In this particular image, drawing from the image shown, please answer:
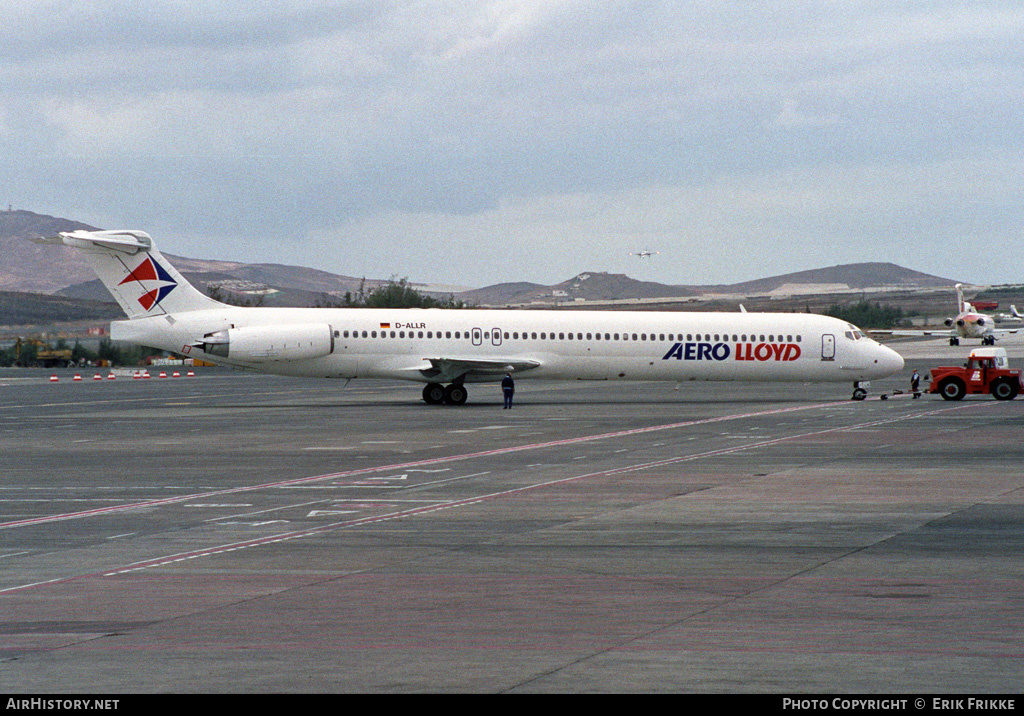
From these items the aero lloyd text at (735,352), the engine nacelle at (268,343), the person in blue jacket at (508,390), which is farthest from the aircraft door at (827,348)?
the engine nacelle at (268,343)

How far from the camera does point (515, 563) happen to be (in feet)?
50.6

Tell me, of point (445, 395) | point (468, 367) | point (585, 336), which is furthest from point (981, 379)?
point (445, 395)

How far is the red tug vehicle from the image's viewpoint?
2098 inches

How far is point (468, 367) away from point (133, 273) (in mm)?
13060

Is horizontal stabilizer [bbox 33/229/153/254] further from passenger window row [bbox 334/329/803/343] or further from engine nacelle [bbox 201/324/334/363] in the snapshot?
passenger window row [bbox 334/329/803/343]

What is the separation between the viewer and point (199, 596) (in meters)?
13.5

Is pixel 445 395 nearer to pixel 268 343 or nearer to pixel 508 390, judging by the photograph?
pixel 508 390

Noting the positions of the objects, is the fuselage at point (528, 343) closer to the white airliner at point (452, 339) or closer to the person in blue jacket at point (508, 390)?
the white airliner at point (452, 339)

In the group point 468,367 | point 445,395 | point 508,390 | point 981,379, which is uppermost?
point 468,367

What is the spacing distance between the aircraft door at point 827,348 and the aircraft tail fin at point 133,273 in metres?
24.2

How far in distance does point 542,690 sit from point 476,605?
3.49m

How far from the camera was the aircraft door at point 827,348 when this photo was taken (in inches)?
2122

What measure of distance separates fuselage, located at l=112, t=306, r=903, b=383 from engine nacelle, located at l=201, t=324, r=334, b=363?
Result: 0.16 feet

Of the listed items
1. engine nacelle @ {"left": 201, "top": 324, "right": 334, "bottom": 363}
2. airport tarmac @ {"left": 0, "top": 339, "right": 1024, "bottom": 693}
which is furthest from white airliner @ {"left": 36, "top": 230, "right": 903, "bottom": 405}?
airport tarmac @ {"left": 0, "top": 339, "right": 1024, "bottom": 693}
